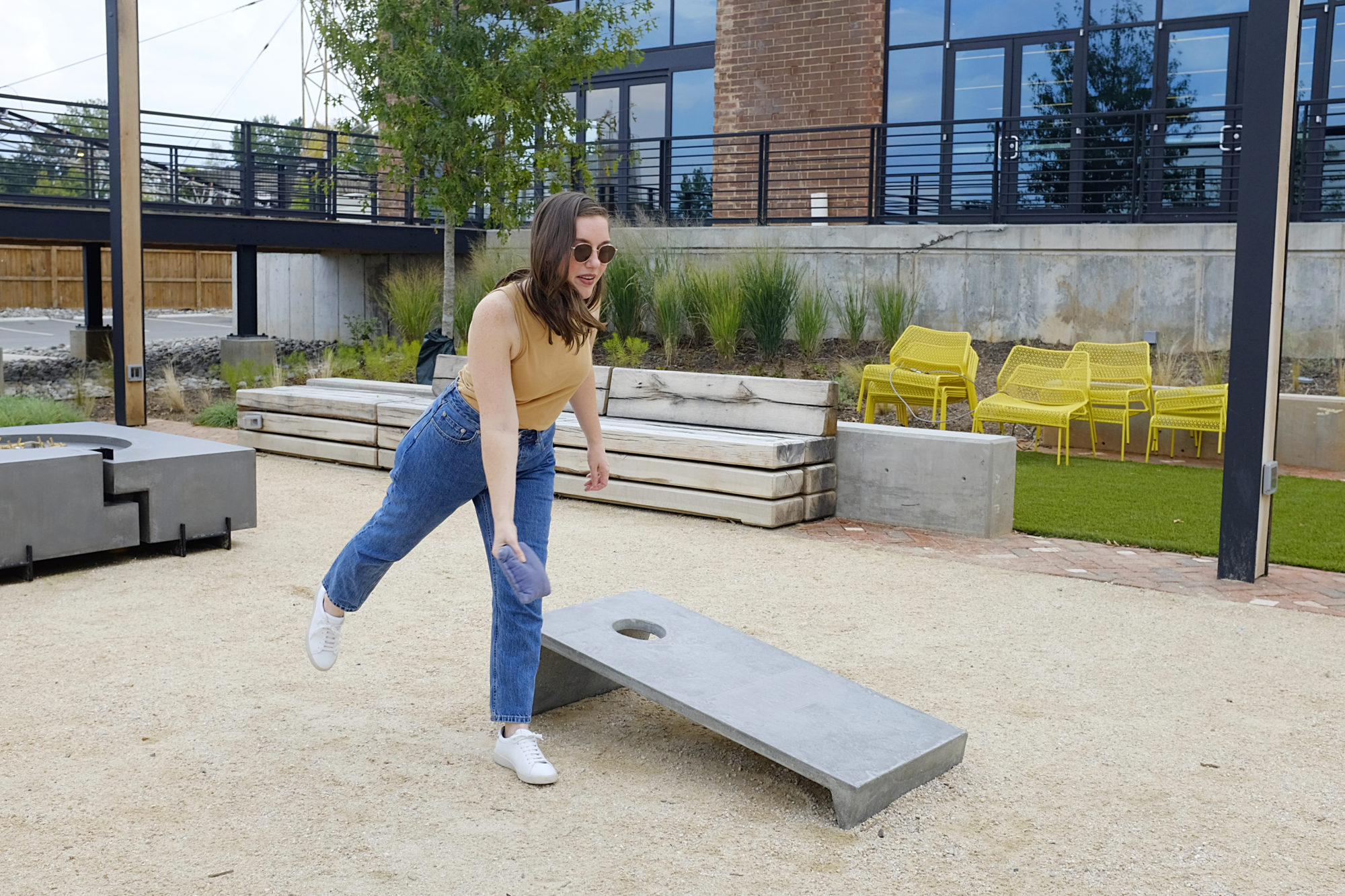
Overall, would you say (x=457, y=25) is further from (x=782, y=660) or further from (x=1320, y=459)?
(x=782, y=660)

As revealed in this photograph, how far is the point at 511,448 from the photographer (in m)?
2.75

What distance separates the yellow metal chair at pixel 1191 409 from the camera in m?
8.66

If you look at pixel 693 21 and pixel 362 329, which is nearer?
pixel 362 329

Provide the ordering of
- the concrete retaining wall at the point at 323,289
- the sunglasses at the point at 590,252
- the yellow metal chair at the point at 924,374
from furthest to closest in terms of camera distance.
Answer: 1. the concrete retaining wall at the point at 323,289
2. the yellow metal chair at the point at 924,374
3. the sunglasses at the point at 590,252

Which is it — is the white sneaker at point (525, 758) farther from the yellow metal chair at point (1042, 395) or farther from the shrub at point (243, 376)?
the shrub at point (243, 376)

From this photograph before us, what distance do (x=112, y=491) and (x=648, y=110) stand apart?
14131mm

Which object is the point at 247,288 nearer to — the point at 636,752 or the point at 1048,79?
the point at 1048,79

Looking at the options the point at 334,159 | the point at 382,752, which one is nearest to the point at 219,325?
the point at 334,159

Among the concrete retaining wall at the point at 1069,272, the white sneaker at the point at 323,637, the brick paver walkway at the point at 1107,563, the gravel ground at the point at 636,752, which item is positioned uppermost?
the concrete retaining wall at the point at 1069,272

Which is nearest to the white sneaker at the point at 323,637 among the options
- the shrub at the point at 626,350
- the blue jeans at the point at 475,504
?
the blue jeans at the point at 475,504

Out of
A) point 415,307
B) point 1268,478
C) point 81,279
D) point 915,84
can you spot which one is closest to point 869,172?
point 915,84

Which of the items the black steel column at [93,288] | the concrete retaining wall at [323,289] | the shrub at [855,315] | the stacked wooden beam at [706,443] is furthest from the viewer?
the concrete retaining wall at [323,289]

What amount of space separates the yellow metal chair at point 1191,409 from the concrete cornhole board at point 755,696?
6266mm

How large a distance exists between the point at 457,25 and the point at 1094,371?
22.1ft
